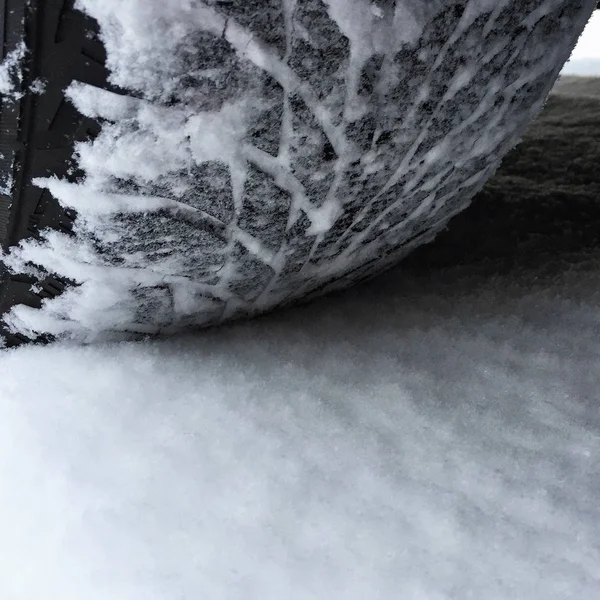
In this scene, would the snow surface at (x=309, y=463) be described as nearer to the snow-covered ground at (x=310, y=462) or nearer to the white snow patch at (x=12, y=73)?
the snow-covered ground at (x=310, y=462)

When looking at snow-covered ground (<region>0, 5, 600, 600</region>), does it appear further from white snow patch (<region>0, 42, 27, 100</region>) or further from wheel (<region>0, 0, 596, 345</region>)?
white snow patch (<region>0, 42, 27, 100</region>)

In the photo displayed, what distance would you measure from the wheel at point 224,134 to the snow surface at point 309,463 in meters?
0.06

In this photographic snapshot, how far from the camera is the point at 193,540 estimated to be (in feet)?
1.09

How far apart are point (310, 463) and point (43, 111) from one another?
25 centimetres

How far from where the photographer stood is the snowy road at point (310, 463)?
1.04 feet

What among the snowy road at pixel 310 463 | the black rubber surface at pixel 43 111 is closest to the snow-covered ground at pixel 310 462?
the snowy road at pixel 310 463

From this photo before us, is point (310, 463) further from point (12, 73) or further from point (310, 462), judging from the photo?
point (12, 73)

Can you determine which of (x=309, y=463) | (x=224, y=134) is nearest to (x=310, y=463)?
(x=309, y=463)

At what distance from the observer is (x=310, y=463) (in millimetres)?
381

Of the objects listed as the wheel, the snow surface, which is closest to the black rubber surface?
the wheel

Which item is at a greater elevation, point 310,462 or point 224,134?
point 224,134

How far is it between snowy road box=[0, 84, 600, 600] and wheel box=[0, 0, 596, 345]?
57mm

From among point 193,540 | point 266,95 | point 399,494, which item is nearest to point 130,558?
point 193,540

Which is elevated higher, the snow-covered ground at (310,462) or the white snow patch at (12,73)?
the white snow patch at (12,73)
